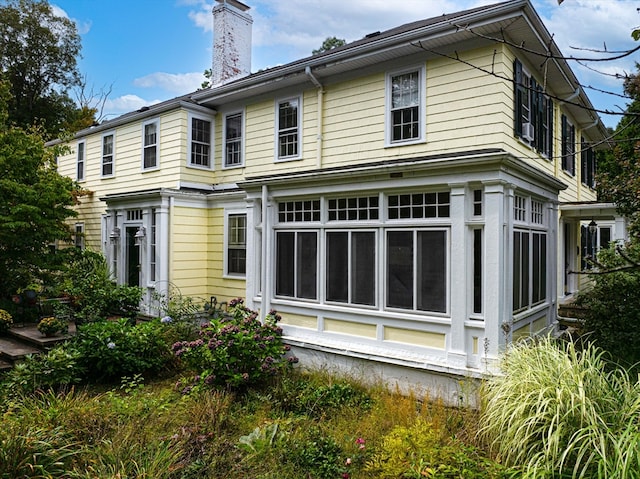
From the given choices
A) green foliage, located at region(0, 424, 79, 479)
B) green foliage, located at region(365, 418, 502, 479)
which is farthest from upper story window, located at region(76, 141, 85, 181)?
Result: green foliage, located at region(365, 418, 502, 479)

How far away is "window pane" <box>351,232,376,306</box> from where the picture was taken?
756 centimetres

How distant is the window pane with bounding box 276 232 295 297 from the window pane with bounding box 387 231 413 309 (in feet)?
6.85

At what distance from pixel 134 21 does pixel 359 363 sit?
42.8 feet

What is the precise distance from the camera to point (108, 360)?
7.54m

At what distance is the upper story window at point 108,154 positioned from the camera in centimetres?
1444

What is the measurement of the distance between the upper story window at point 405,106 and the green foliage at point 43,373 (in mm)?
7064

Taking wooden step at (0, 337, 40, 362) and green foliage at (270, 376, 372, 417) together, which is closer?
green foliage at (270, 376, 372, 417)

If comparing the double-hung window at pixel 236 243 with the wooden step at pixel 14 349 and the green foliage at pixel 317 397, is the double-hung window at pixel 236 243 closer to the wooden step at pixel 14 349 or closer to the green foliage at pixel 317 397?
the wooden step at pixel 14 349

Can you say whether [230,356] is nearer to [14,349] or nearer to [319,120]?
[14,349]

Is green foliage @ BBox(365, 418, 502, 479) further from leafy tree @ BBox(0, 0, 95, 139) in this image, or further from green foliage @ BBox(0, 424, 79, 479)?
leafy tree @ BBox(0, 0, 95, 139)

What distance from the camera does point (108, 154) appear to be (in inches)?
574

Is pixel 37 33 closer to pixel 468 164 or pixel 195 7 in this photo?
pixel 195 7

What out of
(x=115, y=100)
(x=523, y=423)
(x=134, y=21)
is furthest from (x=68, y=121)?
(x=523, y=423)

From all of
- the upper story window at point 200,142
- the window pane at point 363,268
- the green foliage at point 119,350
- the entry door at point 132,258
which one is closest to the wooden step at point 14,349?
the green foliage at point 119,350
